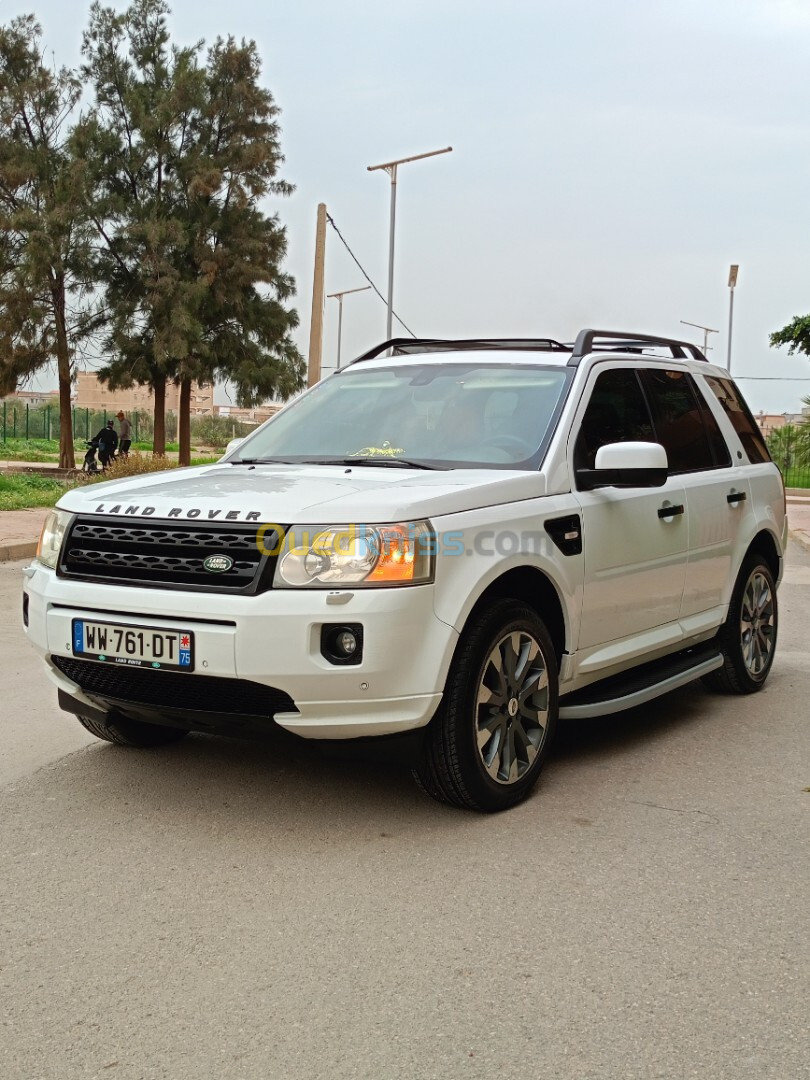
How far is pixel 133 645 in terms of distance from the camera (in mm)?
4137

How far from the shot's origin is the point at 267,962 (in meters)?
3.22

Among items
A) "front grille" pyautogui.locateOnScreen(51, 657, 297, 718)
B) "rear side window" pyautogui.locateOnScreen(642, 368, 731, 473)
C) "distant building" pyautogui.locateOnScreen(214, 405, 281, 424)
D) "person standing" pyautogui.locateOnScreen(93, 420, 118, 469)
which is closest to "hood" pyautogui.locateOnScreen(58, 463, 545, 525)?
"front grille" pyautogui.locateOnScreen(51, 657, 297, 718)

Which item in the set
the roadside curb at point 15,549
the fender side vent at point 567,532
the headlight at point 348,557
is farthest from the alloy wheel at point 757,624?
the roadside curb at point 15,549

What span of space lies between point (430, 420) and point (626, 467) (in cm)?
91

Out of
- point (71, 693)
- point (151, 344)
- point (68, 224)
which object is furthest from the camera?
point (151, 344)

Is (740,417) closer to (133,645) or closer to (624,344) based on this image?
(624,344)

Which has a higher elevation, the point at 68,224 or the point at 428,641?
the point at 68,224

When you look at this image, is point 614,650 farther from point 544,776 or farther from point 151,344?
point 151,344

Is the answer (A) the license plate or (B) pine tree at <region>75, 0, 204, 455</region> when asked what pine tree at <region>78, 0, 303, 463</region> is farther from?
(A) the license plate

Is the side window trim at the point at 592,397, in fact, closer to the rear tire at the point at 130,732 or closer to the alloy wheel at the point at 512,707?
the alloy wheel at the point at 512,707

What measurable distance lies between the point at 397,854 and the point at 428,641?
2.38ft

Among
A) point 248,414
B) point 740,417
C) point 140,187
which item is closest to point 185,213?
point 140,187

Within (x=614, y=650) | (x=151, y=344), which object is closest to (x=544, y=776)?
(x=614, y=650)

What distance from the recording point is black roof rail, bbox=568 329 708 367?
560 centimetres
